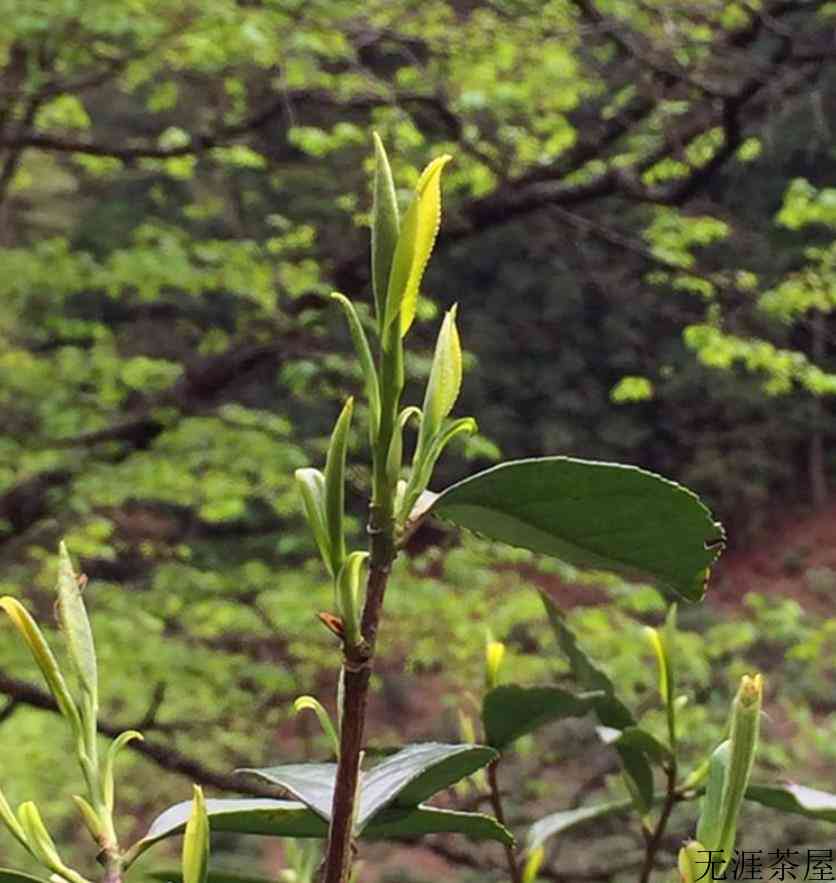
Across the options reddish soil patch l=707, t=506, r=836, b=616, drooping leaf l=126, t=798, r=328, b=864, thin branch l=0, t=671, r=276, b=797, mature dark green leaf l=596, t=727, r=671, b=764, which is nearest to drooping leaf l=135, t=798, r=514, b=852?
drooping leaf l=126, t=798, r=328, b=864

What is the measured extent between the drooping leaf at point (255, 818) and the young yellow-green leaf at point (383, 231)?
0.58 feet

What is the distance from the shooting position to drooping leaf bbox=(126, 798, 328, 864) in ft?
1.19

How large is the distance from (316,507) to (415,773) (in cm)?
9

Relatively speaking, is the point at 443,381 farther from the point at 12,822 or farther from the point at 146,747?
the point at 146,747

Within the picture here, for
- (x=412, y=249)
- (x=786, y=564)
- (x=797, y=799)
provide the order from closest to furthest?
(x=412, y=249) < (x=797, y=799) < (x=786, y=564)

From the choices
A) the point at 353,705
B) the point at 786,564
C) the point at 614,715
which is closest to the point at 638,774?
the point at 614,715

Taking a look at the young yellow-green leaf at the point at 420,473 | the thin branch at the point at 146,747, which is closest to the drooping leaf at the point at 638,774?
the young yellow-green leaf at the point at 420,473

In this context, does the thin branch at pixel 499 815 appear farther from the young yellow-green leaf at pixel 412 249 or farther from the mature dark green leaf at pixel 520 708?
the young yellow-green leaf at pixel 412 249

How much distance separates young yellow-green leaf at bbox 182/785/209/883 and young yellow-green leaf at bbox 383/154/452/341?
14 centimetres

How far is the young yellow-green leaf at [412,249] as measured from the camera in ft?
0.94

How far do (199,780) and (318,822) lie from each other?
2092 millimetres

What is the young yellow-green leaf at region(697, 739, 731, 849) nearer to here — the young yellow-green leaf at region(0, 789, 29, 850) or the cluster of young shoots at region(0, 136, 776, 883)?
the cluster of young shoots at region(0, 136, 776, 883)

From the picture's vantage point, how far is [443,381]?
1.09 ft

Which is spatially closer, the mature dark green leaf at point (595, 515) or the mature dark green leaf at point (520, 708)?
the mature dark green leaf at point (595, 515)
